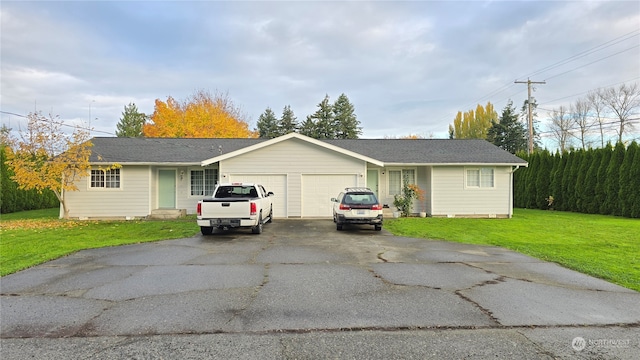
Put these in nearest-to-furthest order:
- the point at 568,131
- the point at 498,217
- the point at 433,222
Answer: the point at 433,222, the point at 498,217, the point at 568,131

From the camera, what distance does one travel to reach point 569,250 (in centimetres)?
1008

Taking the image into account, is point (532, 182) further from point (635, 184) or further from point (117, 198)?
point (117, 198)

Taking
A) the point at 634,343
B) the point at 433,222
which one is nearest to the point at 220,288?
the point at 634,343

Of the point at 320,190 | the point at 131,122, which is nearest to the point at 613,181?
the point at 320,190

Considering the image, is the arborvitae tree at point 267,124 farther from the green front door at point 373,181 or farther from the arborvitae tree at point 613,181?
the arborvitae tree at point 613,181

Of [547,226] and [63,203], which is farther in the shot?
[63,203]

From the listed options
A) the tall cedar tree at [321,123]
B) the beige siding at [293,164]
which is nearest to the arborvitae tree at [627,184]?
the beige siding at [293,164]

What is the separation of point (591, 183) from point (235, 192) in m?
19.3

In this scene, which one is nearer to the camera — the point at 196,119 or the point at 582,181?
the point at 582,181

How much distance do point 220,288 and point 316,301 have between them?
1.73 metres

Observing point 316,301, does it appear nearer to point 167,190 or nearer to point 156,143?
point 167,190

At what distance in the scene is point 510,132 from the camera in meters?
47.6

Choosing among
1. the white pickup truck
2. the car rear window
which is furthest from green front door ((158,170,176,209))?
the car rear window

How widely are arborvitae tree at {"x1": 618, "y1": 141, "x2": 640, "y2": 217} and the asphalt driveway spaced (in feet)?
47.0
